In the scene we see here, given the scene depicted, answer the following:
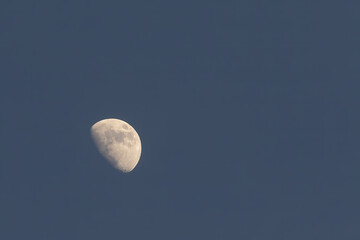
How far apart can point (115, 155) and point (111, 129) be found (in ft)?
14.7

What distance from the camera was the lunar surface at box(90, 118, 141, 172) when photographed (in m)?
100

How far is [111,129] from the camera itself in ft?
336

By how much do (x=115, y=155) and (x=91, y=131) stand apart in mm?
5233

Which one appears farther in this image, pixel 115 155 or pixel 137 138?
pixel 137 138

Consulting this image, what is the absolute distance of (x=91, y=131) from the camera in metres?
102

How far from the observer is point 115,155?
10000 cm

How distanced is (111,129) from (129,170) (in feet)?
20.9

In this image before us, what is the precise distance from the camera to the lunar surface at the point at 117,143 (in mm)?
100125

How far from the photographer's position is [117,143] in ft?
332

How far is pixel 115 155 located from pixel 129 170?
12.5 ft

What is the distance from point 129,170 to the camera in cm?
10250

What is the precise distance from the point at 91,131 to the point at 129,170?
25.3 ft

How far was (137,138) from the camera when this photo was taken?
350ft
